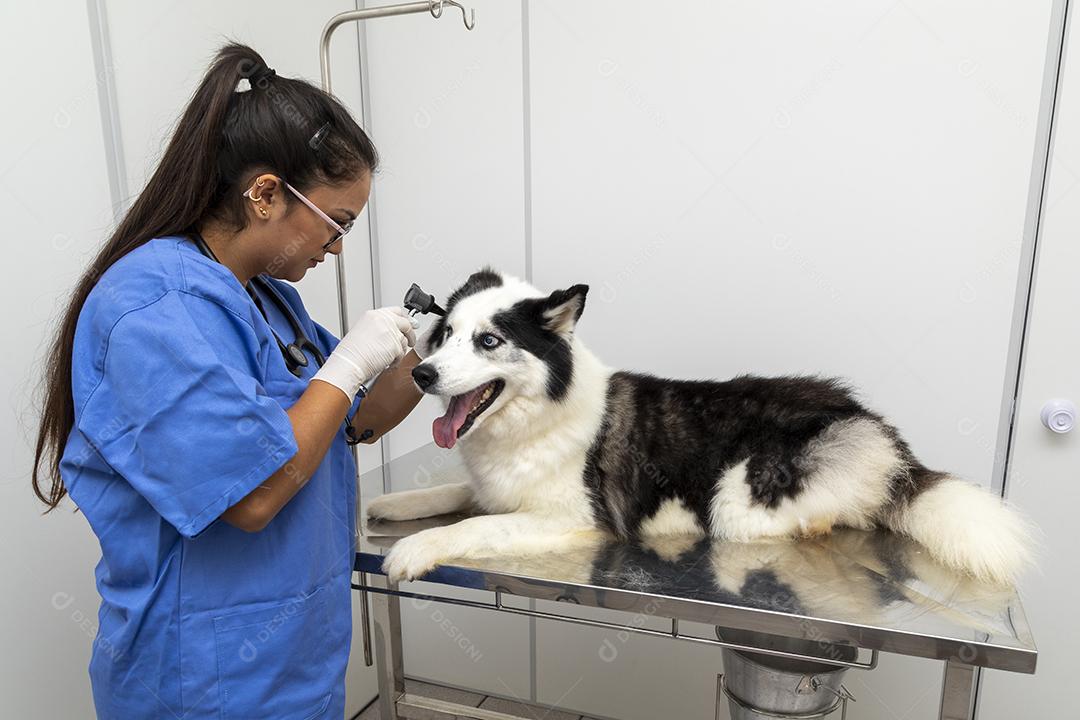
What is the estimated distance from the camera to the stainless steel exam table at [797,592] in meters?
1.32

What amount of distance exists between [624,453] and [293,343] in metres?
0.86

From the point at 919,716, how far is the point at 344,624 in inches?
81.5

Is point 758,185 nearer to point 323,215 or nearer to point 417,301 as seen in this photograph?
point 417,301

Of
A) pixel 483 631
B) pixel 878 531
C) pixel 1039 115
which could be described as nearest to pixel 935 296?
pixel 1039 115

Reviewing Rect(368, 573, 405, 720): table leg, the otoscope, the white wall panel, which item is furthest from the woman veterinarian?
the white wall panel

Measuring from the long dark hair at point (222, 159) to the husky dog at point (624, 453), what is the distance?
0.51 metres

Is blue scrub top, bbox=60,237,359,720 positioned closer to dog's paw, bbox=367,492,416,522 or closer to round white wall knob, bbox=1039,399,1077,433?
dog's paw, bbox=367,492,416,522

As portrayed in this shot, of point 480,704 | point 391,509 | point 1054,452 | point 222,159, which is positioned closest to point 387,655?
point 391,509

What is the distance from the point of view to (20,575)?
1688 mm

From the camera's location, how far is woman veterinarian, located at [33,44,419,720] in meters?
1.12

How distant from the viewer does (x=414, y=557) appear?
5.18 ft

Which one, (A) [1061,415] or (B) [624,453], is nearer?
(B) [624,453]

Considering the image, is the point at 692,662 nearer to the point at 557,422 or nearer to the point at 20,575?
the point at 557,422

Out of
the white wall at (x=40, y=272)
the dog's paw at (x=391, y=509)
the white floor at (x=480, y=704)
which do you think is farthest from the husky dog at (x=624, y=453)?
the white floor at (x=480, y=704)
